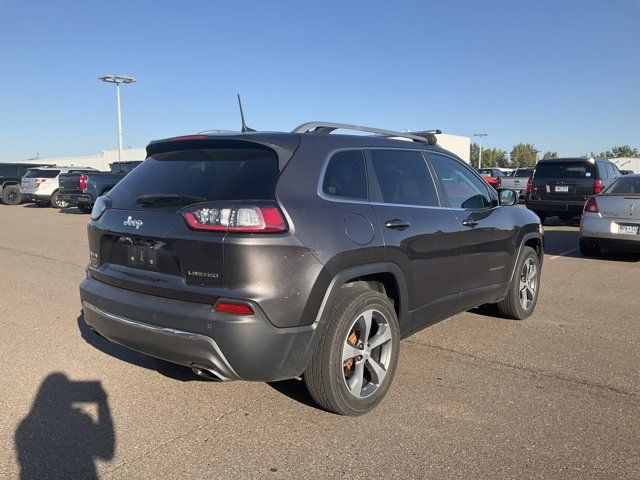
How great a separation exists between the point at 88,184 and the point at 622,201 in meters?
15.3

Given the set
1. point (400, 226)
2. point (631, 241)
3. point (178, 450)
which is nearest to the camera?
point (178, 450)

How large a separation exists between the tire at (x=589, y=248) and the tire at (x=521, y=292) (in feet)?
13.0

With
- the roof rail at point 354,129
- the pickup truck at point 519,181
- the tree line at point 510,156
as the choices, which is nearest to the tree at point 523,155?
the tree line at point 510,156

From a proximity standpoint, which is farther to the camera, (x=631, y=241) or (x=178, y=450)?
(x=631, y=241)

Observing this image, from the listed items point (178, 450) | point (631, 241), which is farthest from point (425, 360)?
point (631, 241)

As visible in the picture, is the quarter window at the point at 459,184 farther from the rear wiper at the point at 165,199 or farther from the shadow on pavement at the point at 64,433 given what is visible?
the shadow on pavement at the point at 64,433

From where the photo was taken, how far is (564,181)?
13523 mm

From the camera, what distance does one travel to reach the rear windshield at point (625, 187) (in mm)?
8773

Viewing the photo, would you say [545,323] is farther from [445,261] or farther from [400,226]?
[400,226]

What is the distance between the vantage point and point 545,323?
212 inches

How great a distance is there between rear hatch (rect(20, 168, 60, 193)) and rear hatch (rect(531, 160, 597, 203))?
731 inches

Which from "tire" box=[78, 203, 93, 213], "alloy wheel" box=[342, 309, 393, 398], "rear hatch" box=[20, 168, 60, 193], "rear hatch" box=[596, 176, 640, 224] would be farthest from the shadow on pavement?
"rear hatch" box=[20, 168, 60, 193]

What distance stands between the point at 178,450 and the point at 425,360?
2.12 meters

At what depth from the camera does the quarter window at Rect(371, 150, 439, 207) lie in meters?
3.74
